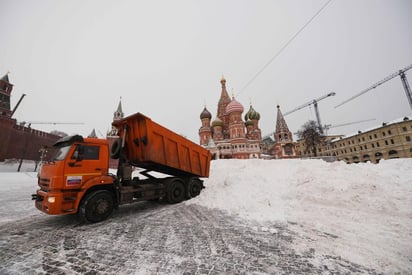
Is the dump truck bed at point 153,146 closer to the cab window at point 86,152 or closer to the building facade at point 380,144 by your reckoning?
the cab window at point 86,152

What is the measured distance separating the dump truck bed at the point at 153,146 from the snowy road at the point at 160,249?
2270 mm

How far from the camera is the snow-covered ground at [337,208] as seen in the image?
3037 mm

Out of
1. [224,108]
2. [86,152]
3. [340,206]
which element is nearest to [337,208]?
[340,206]

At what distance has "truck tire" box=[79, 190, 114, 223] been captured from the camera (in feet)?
15.3

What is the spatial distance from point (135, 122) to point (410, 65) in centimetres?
7897

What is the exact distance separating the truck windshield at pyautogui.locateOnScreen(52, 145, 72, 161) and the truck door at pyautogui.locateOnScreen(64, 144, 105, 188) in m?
0.18

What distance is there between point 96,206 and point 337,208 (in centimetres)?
791

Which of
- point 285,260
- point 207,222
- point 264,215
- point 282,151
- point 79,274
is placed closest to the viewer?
point 79,274

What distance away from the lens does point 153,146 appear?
609 cm

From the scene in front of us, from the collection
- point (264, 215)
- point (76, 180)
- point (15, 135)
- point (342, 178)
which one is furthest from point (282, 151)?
point (15, 135)

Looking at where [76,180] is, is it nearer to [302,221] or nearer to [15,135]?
[302,221]

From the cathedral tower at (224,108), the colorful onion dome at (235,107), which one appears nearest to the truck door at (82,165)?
the colorful onion dome at (235,107)

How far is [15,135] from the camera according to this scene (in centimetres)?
2722

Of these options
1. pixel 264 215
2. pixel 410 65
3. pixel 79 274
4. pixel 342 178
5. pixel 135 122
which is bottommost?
pixel 79 274
